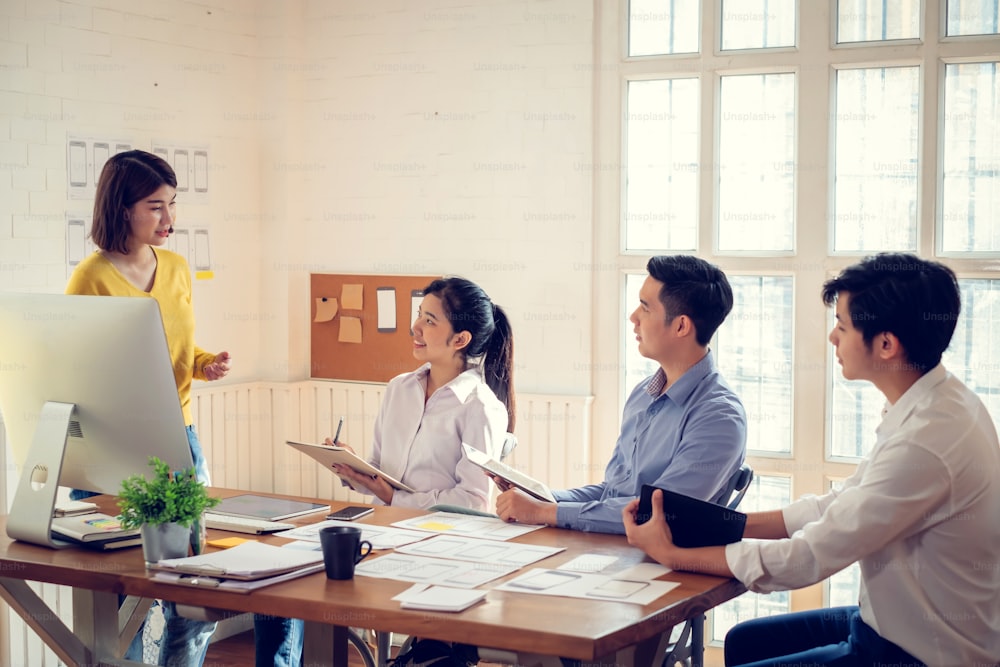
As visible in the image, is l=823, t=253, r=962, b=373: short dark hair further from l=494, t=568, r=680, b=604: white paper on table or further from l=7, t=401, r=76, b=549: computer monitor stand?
l=7, t=401, r=76, b=549: computer monitor stand

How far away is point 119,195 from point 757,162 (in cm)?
229

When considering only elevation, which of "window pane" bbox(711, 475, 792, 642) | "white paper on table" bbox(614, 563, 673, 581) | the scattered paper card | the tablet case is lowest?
"window pane" bbox(711, 475, 792, 642)

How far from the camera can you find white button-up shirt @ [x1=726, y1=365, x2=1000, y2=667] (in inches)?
79.7

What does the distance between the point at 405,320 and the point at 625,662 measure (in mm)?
2864

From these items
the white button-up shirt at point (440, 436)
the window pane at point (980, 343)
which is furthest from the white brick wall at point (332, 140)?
the window pane at point (980, 343)

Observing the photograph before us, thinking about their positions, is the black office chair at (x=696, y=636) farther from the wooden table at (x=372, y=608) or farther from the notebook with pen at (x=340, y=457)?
the notebook with pen at (x=340, y=457)

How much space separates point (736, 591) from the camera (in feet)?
7.04

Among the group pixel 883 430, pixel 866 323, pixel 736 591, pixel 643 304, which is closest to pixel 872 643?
pixel 736 591

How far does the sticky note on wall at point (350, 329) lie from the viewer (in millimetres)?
4789

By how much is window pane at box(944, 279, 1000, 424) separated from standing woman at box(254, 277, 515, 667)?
1663mm

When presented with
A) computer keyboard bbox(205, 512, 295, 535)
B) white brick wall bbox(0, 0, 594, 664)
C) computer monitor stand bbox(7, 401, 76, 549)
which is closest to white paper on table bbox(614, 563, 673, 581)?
computer keyboard bbox(205, 512, 295, 535)

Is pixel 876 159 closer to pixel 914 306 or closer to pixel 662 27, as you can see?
pixel 662 27

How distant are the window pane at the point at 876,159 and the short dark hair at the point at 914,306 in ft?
6.21

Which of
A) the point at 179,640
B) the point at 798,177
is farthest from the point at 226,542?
the point at 798,177
